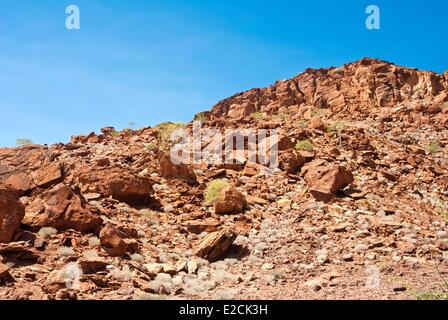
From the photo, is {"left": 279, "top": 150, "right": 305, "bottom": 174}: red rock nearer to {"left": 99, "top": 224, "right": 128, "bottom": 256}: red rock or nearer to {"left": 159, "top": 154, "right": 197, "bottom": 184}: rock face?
{"left": 159, "top": 154, "right": 197, "bottom": 184}: rock face

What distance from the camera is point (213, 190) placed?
16.1 metres

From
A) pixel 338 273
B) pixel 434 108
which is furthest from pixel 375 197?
pixel 434 108

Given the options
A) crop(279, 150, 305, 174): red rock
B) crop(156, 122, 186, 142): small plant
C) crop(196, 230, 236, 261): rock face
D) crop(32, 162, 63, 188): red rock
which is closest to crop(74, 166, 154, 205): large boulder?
crop(32, 162, 63, 188): red rock

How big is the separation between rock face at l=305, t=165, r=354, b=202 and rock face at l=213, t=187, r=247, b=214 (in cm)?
310

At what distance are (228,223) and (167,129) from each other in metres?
14.5

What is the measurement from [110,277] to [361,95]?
54.8 metres

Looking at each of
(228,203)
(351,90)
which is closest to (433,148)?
(228,203)

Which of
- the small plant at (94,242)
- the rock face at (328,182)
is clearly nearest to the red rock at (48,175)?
the small plant at (94,242)

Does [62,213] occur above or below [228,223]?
above

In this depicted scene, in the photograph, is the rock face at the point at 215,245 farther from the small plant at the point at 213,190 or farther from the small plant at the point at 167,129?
the small plant at the point at 167,129

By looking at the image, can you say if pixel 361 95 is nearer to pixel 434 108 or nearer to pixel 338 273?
pixel 434 108

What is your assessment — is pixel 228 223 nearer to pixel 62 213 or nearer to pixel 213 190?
pixel 213 190

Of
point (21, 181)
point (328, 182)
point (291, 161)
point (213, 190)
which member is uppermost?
point (291, 161)

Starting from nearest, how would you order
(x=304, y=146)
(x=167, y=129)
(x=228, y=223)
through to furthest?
(x=228, y=223)
(x=304, y=146)
(x=167, y=129)
